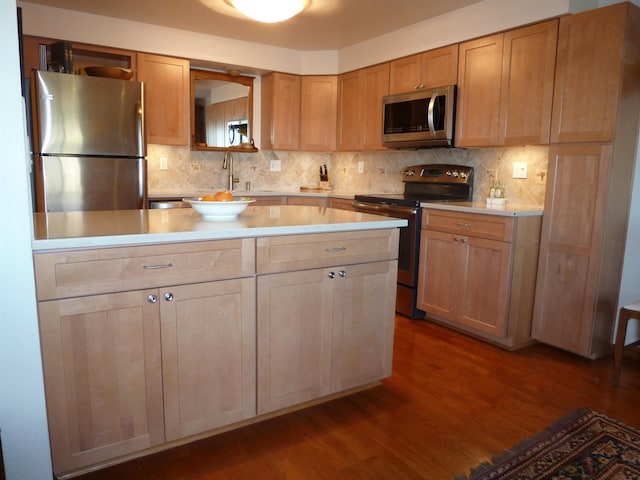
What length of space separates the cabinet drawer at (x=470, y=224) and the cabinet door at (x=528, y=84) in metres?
0.58

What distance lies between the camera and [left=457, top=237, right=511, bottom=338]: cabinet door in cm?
288

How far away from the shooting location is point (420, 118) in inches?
145

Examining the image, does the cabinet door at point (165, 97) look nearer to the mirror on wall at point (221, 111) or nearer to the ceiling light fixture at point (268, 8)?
the mirror on wall at point (221, 111)

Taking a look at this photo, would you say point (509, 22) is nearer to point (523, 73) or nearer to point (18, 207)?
point (523, 73)

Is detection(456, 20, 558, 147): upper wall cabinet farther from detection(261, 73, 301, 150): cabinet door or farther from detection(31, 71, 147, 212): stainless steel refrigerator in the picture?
detection(31, 71, 147, 212): stainless steel refrigerator

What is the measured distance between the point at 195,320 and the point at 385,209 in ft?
7.34

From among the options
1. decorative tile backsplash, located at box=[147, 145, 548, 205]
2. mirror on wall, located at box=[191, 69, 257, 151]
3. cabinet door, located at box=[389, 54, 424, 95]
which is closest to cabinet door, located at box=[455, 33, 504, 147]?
decorative tile backsplash, located at box=[147, 145, 548, 205]

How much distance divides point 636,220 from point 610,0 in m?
1.34

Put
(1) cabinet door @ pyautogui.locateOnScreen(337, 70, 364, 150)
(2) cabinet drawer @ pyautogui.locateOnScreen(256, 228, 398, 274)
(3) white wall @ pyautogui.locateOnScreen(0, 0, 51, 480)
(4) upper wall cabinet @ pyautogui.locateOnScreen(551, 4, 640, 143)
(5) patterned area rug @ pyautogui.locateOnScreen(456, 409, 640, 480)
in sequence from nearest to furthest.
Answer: (3) white wall @ pyautogui.locateOnScreen(0, 0, 51, 480) < (5) patterned area rug @ pyautogui.locateOnScreen(456, 409, 640, 480) < (2) cabinet drawer @ pyautogui.locateOnScreen(256, 228, 398, 274) < (4) upper wall cabinet @ pyautogui.locateOnScreen(551, 4, 640, 143) < (1) cabinet door @ pyautogui.locateOnScreen(337, 70, 364, 150)

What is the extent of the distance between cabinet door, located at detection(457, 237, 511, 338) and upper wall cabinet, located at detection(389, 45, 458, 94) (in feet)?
4.48

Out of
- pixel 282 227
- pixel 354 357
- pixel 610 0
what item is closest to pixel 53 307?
pixel 282 227

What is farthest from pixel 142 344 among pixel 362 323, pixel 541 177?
pixel 541 177

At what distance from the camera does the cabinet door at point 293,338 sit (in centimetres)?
189

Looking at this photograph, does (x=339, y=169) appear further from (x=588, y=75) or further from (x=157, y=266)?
(x=157, y=266)
